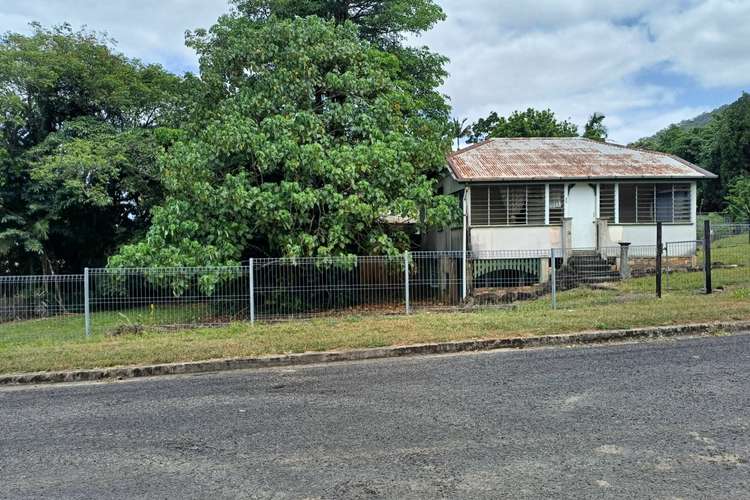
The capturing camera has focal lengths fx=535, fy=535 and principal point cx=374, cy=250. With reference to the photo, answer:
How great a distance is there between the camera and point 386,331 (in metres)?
9.95

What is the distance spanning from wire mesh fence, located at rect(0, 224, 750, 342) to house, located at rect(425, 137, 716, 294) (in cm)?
281

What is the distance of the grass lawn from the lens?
8.84 metres

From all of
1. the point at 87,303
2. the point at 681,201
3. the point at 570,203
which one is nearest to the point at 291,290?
the point at 87,303

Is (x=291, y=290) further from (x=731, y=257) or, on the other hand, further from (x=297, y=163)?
(x=731, y=257)

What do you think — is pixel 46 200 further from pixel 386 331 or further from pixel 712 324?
pixel 712 324

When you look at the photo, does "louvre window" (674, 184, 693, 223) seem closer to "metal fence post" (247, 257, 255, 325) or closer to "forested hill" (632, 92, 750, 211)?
"metal fence post" (247, 257, 255, 325)

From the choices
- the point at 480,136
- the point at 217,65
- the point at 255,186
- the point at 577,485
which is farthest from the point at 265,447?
the point at 480,136

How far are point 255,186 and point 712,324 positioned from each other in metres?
11.3

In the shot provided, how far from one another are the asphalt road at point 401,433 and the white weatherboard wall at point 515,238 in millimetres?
10605

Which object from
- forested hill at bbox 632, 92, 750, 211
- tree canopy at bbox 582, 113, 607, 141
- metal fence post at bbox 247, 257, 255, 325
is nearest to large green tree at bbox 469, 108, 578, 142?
tree canopy at bbox 582, 113, 607, 141

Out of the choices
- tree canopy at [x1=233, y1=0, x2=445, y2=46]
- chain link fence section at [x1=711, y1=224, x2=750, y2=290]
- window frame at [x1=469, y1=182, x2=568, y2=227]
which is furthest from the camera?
tree canopy at [x1=233, y1=0, x2=445, y2=46]

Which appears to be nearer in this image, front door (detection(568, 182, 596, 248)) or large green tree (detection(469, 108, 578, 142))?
front door (detection(568, 182, 596, 248))

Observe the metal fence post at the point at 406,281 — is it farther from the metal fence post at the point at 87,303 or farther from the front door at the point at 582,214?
the front door at the point at 582,214

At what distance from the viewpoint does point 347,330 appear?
33.7ft
